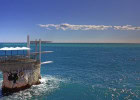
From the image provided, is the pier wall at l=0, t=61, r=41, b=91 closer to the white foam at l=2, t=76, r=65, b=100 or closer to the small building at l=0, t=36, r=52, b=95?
the small building at l=0, t=36, r=52, b=95

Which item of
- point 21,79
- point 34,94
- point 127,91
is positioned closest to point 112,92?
point 127,91

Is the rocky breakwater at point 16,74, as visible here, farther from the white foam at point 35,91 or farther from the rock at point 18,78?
the white foam at point 35,91

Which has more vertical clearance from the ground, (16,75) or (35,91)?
(16,75)

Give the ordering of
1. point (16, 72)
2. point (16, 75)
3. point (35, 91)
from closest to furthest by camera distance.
Answer: 1. point (16, 75)
2. point (16, 72)
3. point (35, 91)

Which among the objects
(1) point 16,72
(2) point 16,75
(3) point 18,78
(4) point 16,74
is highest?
(1) point 16,72

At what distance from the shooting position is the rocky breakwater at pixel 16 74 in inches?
1184

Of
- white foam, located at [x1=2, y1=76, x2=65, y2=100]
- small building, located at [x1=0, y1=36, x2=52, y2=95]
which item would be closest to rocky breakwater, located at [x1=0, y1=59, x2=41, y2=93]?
small building, located at [x1=0, y1=36, x2=52, y2=95]

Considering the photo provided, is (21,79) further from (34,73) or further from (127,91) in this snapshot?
(127,91)

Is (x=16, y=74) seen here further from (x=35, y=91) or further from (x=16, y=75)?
(x=35, y=91)

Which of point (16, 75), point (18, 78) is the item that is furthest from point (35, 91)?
point (16, 75)

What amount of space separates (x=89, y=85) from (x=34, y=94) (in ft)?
41.0

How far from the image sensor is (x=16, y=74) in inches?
1196

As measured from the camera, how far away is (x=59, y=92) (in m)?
31.3

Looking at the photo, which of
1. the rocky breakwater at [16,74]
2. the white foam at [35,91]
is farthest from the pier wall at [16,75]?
the white foam at [35,91]
